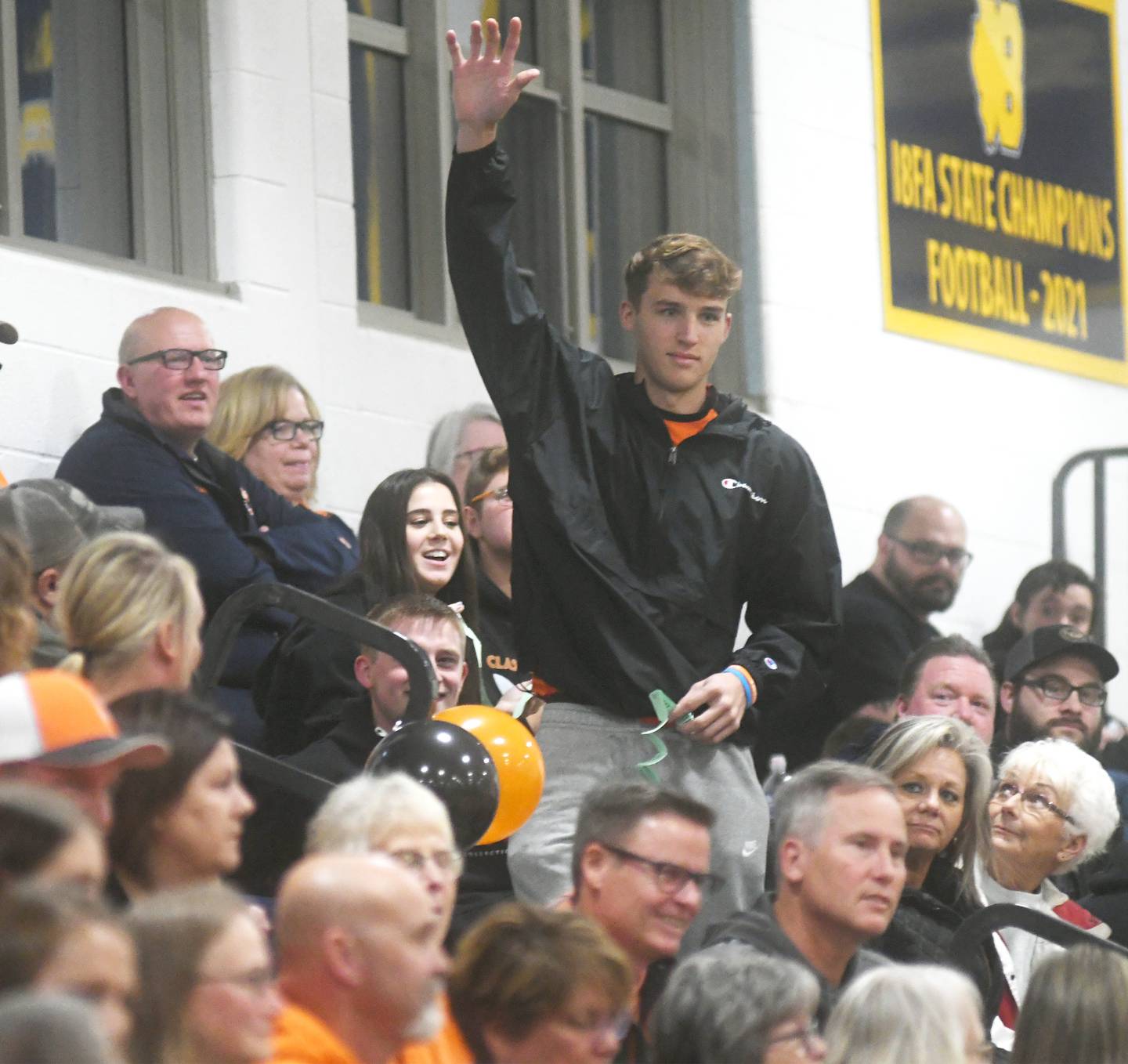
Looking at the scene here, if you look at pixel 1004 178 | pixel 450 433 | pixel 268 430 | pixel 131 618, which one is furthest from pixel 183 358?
pixel 1004 178

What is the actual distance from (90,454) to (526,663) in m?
1.32

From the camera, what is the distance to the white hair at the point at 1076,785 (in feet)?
19.2

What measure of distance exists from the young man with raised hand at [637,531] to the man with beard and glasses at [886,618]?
192 cm

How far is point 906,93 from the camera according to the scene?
925cm

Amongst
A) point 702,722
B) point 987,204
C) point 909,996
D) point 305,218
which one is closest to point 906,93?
point 987,204

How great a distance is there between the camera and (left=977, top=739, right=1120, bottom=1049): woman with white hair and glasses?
5777 mm

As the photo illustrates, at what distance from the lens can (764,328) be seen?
8547 millimetres

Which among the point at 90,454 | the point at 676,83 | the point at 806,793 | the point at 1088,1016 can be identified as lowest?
the point at 1088,1016

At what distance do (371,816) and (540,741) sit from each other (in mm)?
1047

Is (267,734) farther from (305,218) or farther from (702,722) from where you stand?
(305,218)

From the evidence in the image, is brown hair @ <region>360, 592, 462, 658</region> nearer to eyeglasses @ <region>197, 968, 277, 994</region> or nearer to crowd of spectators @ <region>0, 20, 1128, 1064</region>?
crowd of spectators @ <region>0, 20, 1128, 1064</region>

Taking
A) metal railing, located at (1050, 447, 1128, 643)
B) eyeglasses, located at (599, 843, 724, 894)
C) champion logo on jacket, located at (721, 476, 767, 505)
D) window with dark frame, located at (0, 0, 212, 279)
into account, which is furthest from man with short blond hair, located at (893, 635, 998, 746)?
metal railing, located at (1050, 447, 1128, 643)

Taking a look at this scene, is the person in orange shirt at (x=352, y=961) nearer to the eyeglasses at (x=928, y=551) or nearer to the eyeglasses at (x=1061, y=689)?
the eyeglasses at (x=1061, y=689)

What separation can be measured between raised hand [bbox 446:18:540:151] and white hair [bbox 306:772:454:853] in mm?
1371
